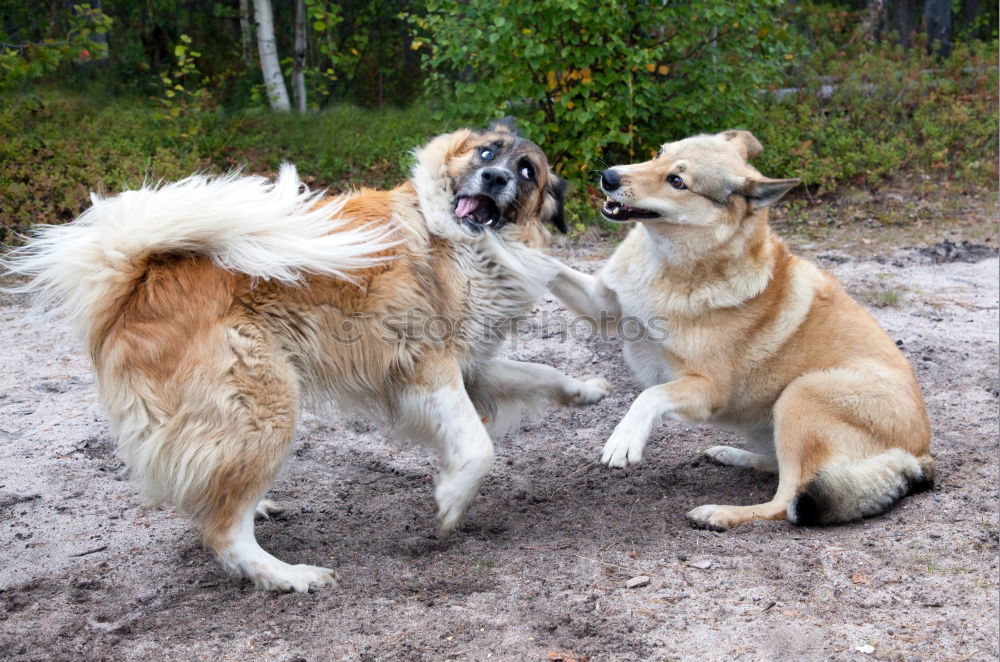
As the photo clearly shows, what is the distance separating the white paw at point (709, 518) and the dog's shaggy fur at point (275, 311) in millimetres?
931

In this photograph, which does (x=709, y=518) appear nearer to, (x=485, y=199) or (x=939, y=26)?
(x=485, y=199)

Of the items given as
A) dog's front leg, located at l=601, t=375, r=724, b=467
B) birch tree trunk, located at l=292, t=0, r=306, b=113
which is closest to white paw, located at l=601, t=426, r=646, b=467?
dog's front leg, located at l=601, t=375, r=724, b=467

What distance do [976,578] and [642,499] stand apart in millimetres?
1377

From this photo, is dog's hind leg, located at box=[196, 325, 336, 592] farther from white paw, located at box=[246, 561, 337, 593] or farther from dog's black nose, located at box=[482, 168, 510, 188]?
dog's black nose, located at box=[482, 168, 510, 188]

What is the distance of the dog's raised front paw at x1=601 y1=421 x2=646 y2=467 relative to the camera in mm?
3375

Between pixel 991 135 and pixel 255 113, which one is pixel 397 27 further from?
pixel 991 135

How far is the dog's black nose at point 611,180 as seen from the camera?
3.74 meters

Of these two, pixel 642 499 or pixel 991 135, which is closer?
pixel 642 499

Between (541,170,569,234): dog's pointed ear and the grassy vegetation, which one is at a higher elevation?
(541,170,569,234): dog's pointed ear

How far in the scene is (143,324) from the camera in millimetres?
3045

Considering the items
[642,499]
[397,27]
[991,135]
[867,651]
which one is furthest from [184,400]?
[397,27]

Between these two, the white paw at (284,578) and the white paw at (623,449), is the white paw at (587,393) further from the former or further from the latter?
the white paw at (284,578)

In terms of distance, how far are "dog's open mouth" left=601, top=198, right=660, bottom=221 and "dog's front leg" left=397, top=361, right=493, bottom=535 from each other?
924 mm

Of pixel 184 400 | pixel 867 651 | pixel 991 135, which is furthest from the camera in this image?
pixel 991 135
